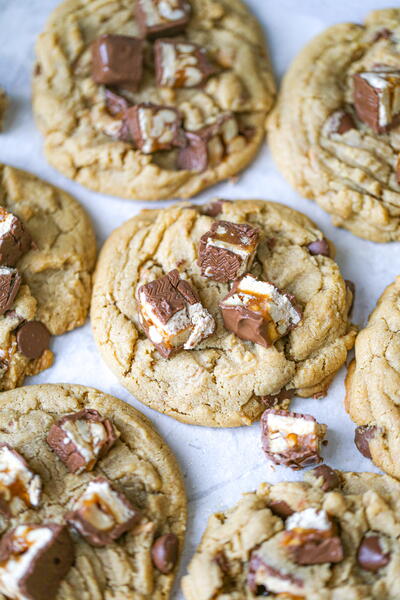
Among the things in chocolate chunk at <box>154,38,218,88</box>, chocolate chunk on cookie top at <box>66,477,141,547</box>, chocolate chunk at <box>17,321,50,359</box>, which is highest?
chocolate chunk at <box>154,38,218,88</box>

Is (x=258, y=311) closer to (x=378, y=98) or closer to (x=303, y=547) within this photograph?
(x=303, y=547)

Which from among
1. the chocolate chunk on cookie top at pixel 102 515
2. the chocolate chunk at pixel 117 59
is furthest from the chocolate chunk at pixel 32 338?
the chocolate chunk at pixel 117 59

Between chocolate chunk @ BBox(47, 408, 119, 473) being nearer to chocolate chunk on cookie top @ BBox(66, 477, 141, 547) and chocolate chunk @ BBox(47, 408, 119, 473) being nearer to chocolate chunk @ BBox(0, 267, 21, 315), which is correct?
chocolate chunk on cookie top @ BBox(66, 477, 141, 547)

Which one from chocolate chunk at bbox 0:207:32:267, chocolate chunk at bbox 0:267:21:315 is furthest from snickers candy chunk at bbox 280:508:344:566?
chocolate chunk at bbox 0:207:32:267

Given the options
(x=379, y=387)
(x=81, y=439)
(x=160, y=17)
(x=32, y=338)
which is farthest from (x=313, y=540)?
(x=160, y=17)

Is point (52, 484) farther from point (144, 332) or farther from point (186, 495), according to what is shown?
point (144, 332)

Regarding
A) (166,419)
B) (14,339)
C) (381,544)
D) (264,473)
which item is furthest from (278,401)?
(14,339)
